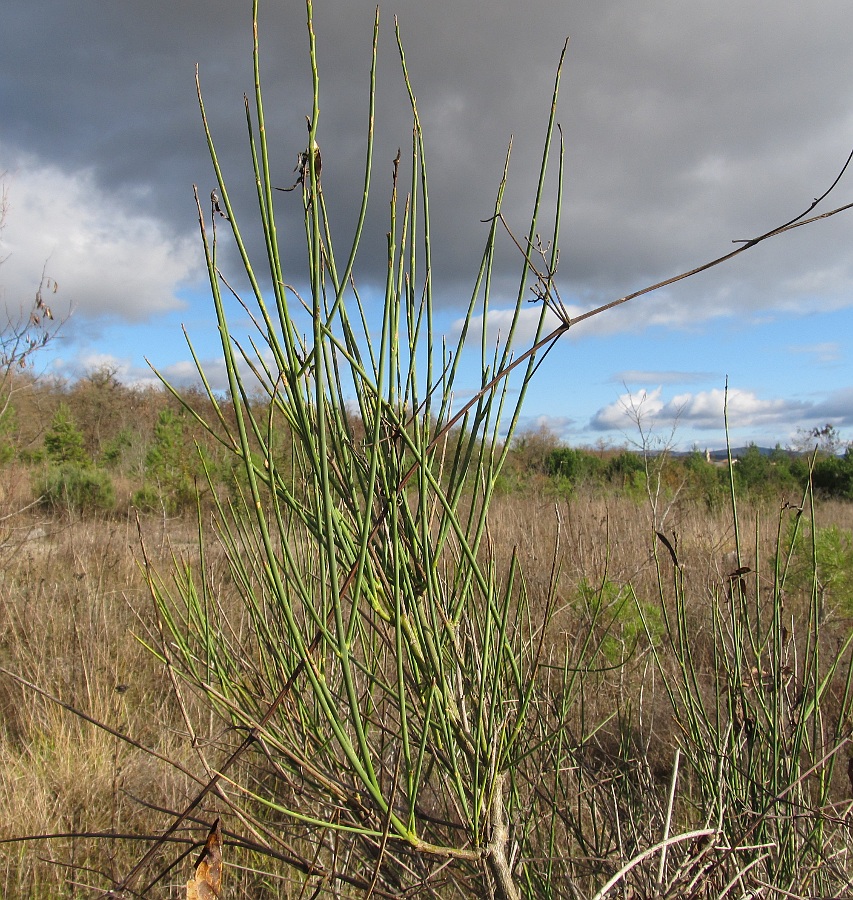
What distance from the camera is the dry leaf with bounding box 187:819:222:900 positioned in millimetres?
652

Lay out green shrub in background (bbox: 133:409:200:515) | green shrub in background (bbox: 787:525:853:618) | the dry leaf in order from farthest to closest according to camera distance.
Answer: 1. green shrub in background (bbox: 133:409:200:515)
2. green shrub in background (bbox: 787:525:853:618)
3. the dry leaf

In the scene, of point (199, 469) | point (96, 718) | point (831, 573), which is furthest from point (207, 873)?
point (199, 469)

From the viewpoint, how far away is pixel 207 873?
0.67m

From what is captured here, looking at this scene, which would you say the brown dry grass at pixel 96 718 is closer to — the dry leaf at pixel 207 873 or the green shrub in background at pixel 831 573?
the green shrub in background at pixel 831 573

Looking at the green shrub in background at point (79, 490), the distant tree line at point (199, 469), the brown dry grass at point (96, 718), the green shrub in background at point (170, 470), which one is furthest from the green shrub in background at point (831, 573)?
the green shrub in background at point (79, 490)

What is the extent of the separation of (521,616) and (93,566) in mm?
5674

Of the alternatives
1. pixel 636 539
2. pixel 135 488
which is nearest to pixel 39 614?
pixel 636 539

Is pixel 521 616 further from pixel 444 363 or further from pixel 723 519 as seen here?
pixel 723 519

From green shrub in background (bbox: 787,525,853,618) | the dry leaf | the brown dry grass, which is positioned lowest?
the brown dry grass

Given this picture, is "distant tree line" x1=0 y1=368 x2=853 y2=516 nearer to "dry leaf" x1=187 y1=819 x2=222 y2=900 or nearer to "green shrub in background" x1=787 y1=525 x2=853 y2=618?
"green shrub in background" x1=787 y1=525 x2=853 y2=618

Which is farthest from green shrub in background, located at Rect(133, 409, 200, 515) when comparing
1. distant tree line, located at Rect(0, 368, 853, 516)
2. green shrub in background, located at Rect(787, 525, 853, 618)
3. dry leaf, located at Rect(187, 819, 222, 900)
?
dry leaf, located at Rect(187, 819, 222, 900)

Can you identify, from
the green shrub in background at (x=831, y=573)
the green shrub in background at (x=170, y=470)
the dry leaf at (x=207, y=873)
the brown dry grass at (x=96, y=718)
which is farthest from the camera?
the green shrub in background at (x=170, y=470)

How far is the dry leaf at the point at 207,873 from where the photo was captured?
65cm

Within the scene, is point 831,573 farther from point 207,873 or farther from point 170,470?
point 170,470
